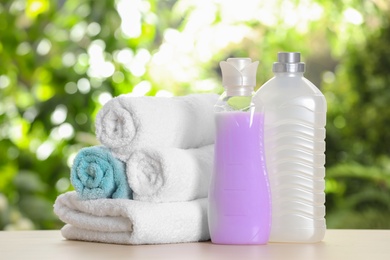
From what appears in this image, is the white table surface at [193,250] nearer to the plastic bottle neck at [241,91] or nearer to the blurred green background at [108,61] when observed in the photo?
the plastic bottle neck at [241,91]

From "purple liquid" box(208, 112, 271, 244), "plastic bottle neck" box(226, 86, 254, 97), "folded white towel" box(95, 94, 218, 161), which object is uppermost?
"plastic bottle neck" box(226, 86, 254, 97)

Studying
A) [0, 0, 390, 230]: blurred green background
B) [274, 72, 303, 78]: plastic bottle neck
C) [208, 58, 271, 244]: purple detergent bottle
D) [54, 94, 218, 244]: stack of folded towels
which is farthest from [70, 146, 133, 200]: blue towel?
[0, 0, 390, 230]: blurred green background

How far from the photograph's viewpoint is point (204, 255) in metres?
0.91

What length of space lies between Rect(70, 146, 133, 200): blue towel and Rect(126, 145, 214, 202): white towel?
15 mm

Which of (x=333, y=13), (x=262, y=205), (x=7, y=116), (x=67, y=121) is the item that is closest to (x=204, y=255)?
(x=262, y=205)

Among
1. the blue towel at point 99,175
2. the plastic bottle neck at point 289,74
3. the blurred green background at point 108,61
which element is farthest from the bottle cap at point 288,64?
the blurred green background at point 108,61

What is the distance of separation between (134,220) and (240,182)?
0.14m

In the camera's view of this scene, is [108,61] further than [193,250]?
Yes

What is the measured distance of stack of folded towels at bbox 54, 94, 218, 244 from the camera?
3.30ft

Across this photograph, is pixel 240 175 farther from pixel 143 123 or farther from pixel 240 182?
pixel 143 123

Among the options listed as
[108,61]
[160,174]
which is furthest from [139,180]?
[108,61]

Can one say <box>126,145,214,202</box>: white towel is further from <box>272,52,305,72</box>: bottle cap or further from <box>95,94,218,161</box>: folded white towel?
<box>272,52,305,72</box>: bottle cap

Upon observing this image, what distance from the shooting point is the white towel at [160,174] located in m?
1.01

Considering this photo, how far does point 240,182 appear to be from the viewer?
1.00 meters
